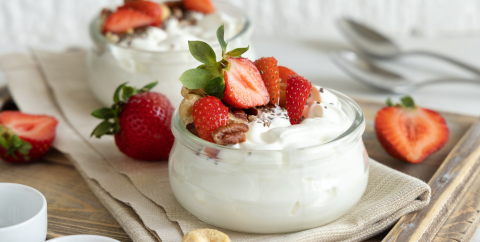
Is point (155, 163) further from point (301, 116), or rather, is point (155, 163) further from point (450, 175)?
point (450, 175)

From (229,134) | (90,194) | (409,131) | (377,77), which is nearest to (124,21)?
(90,194)

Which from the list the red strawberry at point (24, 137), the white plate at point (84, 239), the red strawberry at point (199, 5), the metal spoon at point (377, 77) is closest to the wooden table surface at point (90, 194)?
the red strawberry at point (24, 137)

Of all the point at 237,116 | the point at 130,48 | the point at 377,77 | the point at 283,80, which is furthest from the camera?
the point at 377,77

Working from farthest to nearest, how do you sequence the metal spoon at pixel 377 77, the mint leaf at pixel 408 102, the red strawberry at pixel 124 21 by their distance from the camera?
the metal spoon at pixel 377 77 < the red strawberry at pixel 124 21 < the mint leaf at pixel 408 102

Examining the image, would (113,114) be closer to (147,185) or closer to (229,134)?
(147,185)

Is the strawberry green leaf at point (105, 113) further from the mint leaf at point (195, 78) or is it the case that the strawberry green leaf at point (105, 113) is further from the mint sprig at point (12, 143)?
the mint leaf at point (195, 78)

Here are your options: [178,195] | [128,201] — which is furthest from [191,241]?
[128,201]

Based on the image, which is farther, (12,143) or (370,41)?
(370,41)
